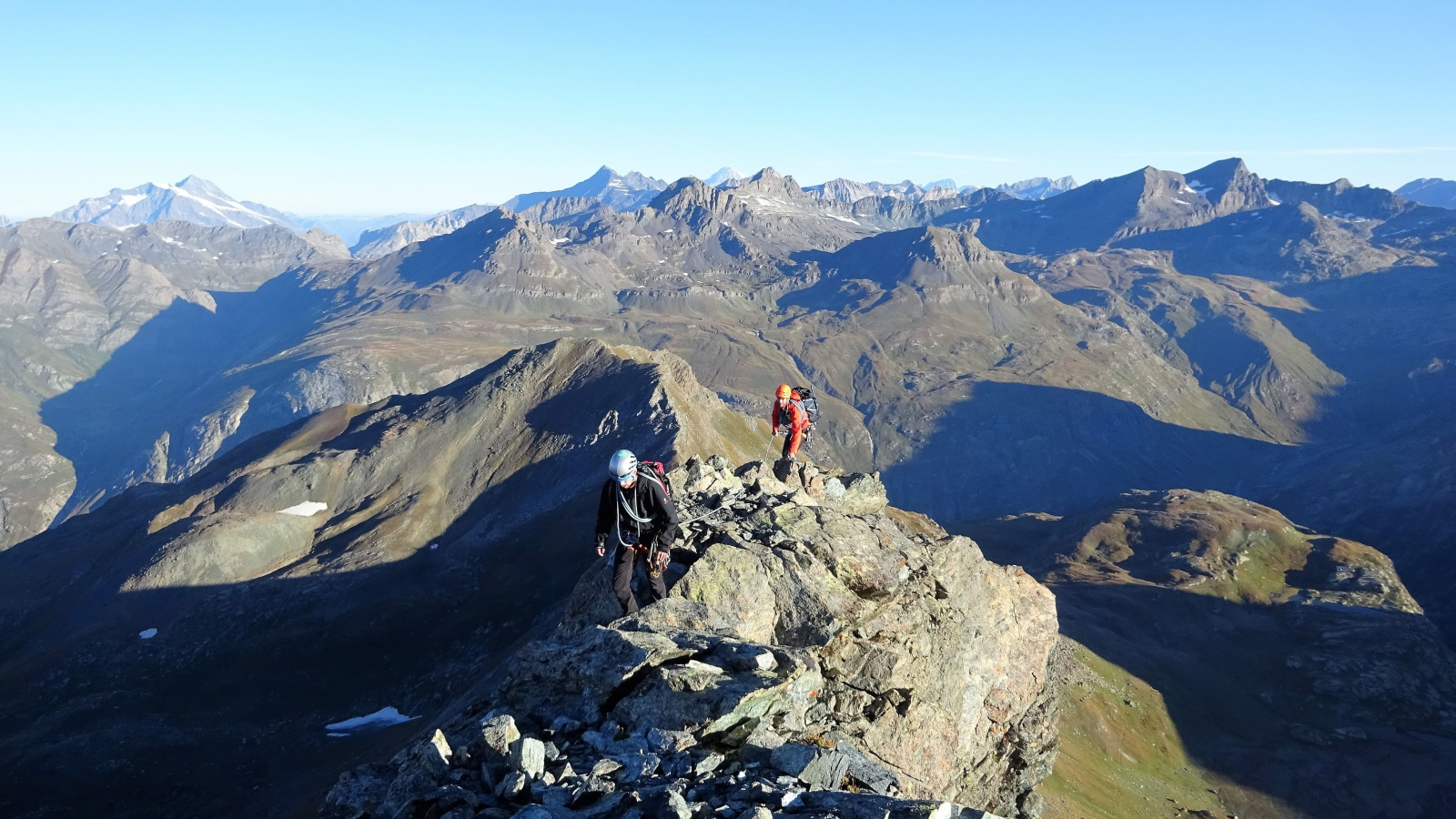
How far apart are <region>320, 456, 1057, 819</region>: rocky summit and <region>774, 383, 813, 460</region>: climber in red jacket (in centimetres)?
545

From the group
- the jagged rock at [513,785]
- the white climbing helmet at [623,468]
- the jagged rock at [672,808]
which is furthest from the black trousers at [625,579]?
the jagged rock at [672,808]

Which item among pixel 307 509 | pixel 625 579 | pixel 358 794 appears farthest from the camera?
pixel 307 509

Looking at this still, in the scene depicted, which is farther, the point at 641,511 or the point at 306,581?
the point at 306,581

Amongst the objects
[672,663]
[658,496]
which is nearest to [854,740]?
[672,663]

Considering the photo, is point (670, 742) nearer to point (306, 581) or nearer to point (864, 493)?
point (864, 493)

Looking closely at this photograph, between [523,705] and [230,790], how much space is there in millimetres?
42747

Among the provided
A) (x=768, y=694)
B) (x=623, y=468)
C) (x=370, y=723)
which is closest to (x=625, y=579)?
(x=623, y=468)

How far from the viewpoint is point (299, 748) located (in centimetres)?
5241

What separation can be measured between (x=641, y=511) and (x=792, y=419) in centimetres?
2026

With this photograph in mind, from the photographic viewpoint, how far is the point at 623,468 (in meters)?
21.4

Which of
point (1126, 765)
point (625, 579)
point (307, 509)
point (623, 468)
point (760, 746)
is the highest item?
point (623, 468)

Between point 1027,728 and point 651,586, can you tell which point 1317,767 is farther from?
point 651,586

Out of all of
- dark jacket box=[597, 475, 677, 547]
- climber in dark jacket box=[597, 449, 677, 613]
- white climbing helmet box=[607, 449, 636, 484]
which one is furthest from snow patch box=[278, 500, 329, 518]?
white climbing helmet box=[607, 449, 636, 484]

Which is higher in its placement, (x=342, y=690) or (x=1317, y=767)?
(x=342, y=690)
